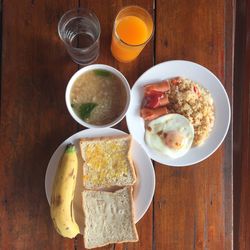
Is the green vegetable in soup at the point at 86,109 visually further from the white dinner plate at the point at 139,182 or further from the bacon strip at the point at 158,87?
the bacon strip at the point at 158,87

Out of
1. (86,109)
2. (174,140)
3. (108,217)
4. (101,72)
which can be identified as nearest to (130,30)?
(101,72)

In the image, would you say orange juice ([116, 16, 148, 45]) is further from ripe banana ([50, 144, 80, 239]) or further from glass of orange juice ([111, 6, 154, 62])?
ripe banana ([50, 144, 80, 239])

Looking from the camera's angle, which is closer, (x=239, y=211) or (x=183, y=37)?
(x=183, y=37)

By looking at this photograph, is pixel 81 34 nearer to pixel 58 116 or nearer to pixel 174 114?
pixel 58 116

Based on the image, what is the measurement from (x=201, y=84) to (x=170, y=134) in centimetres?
22

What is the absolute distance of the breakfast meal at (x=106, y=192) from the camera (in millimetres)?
1288

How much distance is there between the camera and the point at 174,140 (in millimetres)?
1319

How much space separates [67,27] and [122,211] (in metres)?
0.67

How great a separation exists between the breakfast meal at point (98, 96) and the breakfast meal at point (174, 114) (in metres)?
0.10

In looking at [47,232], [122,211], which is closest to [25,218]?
[47,232]

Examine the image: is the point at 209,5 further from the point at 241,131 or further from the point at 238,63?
the point at 241,131

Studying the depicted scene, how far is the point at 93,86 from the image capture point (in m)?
1.26

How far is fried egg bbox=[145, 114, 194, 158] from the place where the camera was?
132 cm

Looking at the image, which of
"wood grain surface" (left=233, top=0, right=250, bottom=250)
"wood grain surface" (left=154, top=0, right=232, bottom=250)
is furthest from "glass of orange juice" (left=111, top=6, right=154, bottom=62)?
"wood grain surface" (left=233, top=0, right=250, bottom=250)
